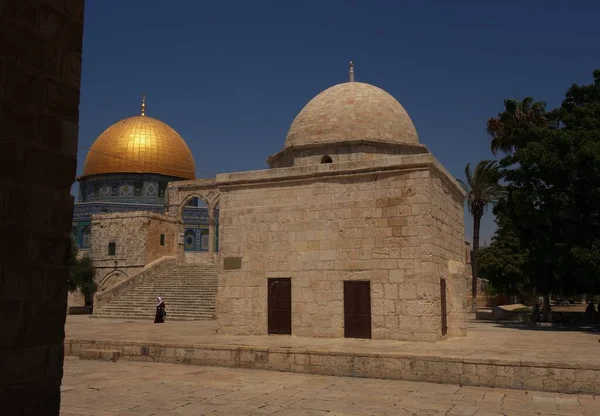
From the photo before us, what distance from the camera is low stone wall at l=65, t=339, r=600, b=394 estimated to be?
24.5ft

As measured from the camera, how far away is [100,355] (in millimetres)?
10539

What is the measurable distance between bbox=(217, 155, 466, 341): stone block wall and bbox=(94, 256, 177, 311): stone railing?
46.2ft

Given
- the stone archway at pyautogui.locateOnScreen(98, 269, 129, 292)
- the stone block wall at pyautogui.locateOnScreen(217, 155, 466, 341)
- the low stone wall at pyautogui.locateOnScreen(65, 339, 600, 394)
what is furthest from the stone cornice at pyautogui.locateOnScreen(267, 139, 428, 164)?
the stone archway at pyautogui.locateOnScreen(98, 269, 129, 292)

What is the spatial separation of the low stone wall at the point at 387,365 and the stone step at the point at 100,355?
0.06 meters

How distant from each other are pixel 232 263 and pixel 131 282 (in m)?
15.2

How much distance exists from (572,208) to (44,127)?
1526 centimetres

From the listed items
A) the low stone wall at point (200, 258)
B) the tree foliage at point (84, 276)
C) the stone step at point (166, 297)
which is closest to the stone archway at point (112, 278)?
the tree foliage at point (84, 276)

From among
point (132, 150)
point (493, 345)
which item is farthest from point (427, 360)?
point (132, 150)

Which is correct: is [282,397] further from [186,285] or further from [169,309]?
[186,285]

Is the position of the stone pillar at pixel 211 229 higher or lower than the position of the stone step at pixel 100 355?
higher

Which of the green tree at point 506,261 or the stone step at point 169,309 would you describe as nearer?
the stone step at point 169,309

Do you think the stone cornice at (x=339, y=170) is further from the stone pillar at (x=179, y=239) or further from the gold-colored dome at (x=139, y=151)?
the gold-colored dome at (x=139, y=151)

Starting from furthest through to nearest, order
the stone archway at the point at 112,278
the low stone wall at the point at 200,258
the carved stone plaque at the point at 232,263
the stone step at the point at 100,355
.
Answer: the low stone wall at the point at 200,258
the stone archway at the point at 112,278
the carved stone plaque at the point at 232,263
the stone step at the point at 100,355

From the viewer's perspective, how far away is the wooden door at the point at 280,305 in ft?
39.2
